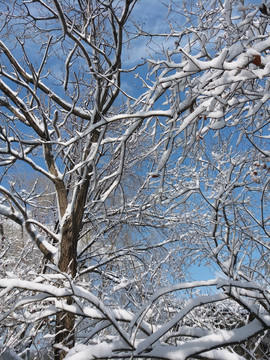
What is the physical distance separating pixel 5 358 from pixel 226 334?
4.43m

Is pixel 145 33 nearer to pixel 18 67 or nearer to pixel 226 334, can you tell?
pixel 226 334

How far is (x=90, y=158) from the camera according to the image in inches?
130

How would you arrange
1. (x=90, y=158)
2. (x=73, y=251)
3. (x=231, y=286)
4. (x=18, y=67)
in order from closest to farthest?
1. (x=231, y=286)
2. (x=90, y=158)
3. (x=73, y=251)
4. (x=18, y=67)

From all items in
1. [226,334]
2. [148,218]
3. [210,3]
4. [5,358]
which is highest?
[148,218]

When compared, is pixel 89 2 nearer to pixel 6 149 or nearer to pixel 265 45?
pixel 6 149

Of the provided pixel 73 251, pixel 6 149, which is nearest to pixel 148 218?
pixel 73 251

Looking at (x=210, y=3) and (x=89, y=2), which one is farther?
(x=89, y=2)

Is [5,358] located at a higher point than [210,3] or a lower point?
lower

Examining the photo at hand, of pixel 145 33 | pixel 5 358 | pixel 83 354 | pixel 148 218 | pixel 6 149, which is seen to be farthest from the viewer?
pixel 148 218

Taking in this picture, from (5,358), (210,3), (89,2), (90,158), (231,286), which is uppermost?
(89,2)

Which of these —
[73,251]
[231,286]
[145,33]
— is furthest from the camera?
[73,251]

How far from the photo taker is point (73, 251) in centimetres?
707

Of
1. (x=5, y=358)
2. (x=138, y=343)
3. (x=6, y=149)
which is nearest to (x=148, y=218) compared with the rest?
(x=6, y=149)

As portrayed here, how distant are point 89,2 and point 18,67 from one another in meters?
2.14
